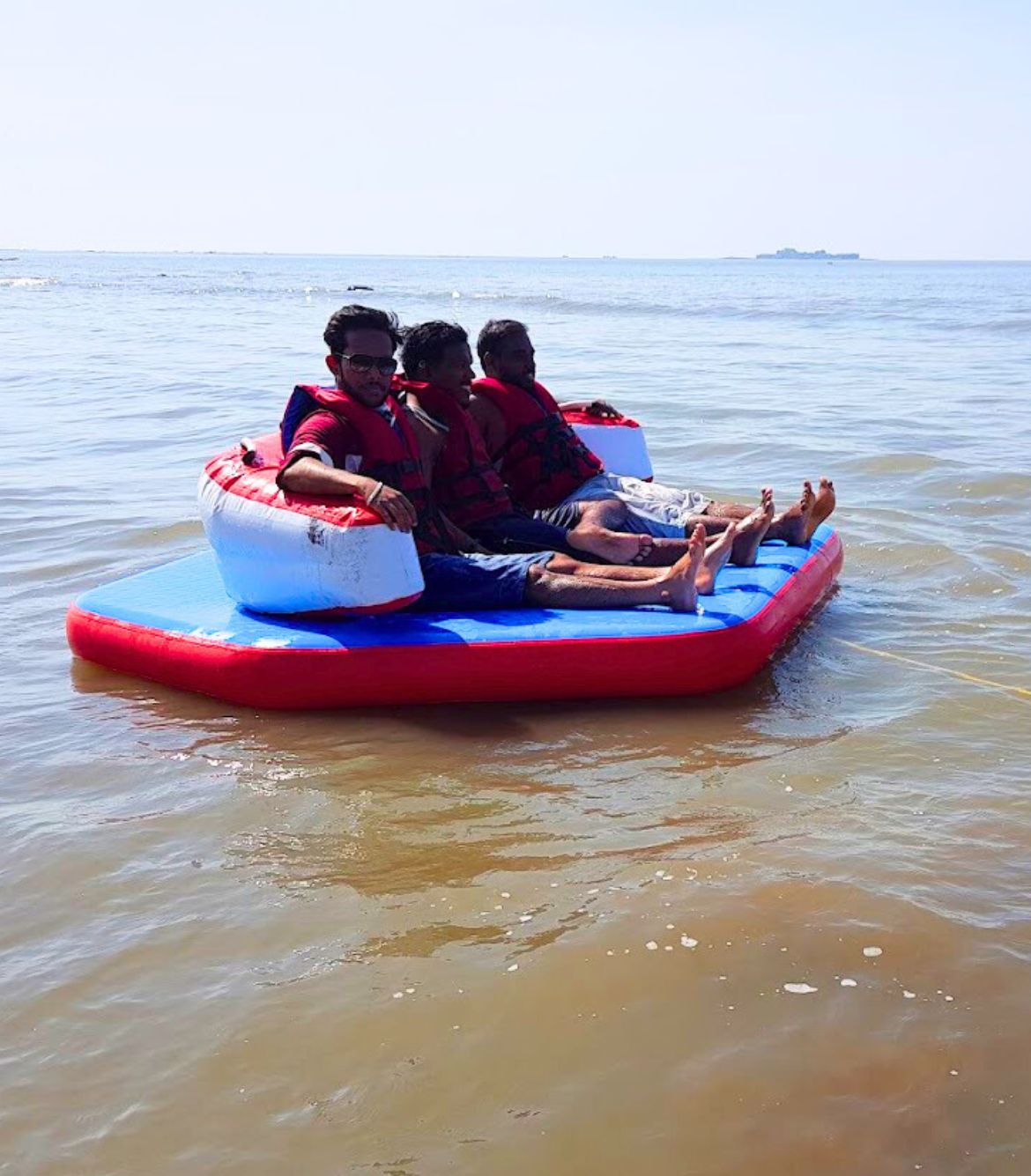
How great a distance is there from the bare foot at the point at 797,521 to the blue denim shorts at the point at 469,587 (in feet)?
5.19

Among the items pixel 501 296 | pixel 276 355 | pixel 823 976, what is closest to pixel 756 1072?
pixel 823 976

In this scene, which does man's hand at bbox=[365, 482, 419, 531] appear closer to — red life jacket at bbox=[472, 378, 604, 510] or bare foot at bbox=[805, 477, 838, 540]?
red life jacket at bbox=[472, 378, 604, 510]

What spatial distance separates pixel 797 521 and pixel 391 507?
2.26 meters

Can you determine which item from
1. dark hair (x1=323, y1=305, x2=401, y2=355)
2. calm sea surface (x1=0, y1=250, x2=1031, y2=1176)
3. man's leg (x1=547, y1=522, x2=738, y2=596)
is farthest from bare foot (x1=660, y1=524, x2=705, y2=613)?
dark hair (x1=323, y1=305, x2=401, y2=355)

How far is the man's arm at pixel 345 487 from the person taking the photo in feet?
15.2

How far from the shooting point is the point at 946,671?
5234mm

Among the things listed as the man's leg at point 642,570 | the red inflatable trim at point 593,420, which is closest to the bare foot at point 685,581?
the man's leg at point 642,570

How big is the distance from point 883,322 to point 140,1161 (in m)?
27.3

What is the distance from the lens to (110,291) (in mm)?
48031

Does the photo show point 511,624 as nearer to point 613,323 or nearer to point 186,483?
point 186,483

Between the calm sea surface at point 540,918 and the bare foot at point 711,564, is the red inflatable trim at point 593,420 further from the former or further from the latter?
the bare foot at point 711,564

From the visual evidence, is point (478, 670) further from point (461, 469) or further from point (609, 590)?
point (461, 469)

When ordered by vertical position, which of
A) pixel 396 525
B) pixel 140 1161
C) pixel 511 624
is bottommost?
pixel 140 1161

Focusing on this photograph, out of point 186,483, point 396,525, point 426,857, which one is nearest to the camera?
point 426,857
